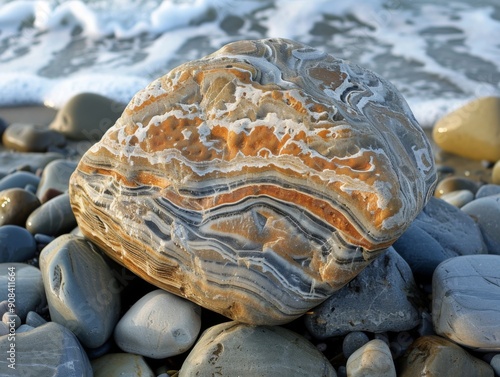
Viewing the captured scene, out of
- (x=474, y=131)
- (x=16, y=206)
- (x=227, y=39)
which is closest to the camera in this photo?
(x=16, y=206)

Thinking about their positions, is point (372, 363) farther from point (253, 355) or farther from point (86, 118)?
point (86, 118)

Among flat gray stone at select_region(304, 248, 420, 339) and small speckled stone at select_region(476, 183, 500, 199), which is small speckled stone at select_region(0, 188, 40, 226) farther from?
small speckled stone at select_region(476, 183, 500, 199)

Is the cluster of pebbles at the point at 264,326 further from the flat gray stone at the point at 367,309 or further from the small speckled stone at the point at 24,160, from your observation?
the small speckled stone at the point at 24,160

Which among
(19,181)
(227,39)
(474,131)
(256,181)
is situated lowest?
(227,39)

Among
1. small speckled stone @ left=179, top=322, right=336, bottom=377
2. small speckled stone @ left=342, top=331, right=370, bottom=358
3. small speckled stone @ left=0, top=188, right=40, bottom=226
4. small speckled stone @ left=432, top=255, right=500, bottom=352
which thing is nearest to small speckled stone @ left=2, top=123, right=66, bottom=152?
small speckled stone @ left=0, top=188, right=40, bottom=226

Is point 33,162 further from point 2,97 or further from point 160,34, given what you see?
point 160,34

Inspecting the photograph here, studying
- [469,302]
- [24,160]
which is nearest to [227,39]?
[24,160]
